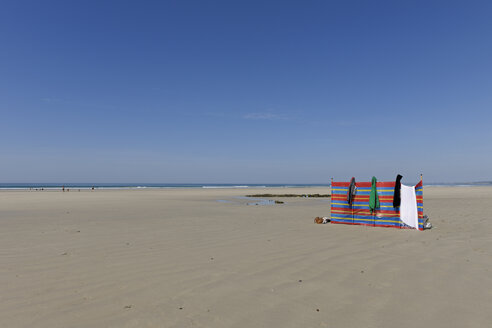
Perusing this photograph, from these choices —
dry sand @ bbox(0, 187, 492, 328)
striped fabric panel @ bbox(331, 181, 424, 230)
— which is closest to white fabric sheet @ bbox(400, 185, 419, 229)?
striped fabric panel @ bbox(331, 181, 424, 230)

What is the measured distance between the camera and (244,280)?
5598 mm

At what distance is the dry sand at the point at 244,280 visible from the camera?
13.5 ft

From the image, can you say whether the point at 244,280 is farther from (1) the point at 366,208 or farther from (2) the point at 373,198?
(1) the point at 366,208

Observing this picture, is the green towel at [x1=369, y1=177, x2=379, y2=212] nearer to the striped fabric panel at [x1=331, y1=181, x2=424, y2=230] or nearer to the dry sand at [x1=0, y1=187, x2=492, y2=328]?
the striped fabric panel at [x1=331, y1=181, x2=424, y2=230]

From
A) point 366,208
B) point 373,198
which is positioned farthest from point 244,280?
point 366,208

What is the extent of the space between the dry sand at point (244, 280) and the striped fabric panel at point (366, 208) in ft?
6.47

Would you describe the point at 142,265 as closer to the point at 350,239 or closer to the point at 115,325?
the point at 115,325

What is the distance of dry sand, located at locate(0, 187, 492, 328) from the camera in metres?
4.10

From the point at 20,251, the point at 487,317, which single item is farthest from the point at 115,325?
the point at 20,251

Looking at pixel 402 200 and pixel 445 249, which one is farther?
pixel 402 200

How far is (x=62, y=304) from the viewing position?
449 centimetres

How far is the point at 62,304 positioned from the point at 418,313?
5.06 m

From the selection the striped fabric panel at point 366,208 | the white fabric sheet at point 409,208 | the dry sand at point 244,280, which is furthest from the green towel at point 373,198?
the dry sand at point 244,280

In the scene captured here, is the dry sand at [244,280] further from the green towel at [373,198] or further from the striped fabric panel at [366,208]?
the green towel at [373,198]
